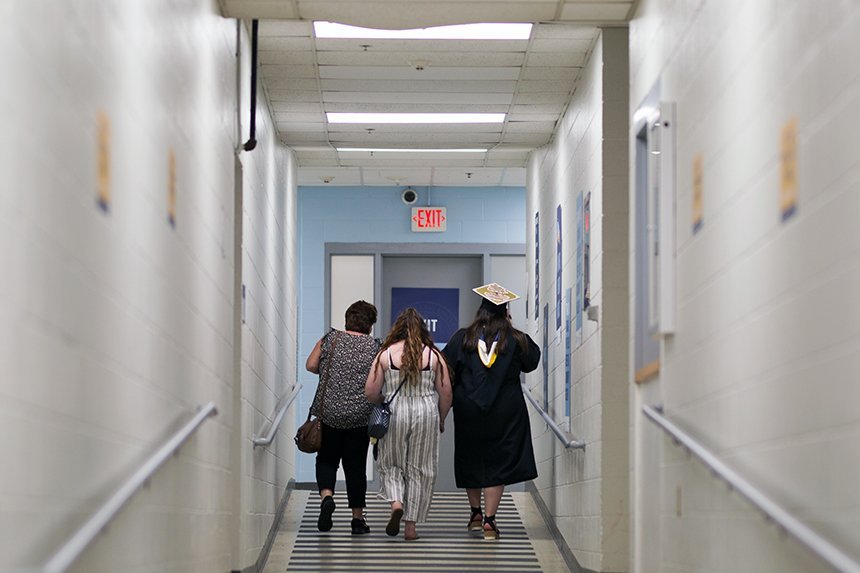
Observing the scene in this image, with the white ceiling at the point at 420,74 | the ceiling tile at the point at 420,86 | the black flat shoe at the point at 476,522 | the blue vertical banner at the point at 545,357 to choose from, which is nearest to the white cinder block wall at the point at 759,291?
the white ceiling at the point at 420,74

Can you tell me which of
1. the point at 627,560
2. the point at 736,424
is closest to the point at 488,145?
the point at 627,560

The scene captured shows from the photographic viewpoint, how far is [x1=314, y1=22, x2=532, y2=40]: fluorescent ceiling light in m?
6.54

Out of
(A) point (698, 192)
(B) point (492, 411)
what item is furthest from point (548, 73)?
(A) point (698, 192)

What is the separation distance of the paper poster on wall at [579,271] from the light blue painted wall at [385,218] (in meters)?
4.39

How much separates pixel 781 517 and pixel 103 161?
1.84 m

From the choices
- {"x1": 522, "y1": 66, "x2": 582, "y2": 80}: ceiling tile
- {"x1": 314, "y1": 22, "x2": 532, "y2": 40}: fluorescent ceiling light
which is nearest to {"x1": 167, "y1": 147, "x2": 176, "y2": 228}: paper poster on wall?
{"x1": 314, "y1": 22, "x2": 532, "y2": 40}: fluorescent ceiling light

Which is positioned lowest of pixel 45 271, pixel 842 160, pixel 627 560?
pixel 627 560

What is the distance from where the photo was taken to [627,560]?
617 cm

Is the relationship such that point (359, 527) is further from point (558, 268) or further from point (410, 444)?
point (558, 268)

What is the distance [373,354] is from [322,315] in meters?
3.93

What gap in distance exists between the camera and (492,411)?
7.47 metres

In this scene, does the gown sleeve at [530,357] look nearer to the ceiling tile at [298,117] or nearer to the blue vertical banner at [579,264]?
the blue vertical banner at [579,264]

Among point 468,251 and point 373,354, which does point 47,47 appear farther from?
point 468,251

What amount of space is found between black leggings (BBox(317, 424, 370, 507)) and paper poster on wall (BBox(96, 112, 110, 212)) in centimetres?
425
